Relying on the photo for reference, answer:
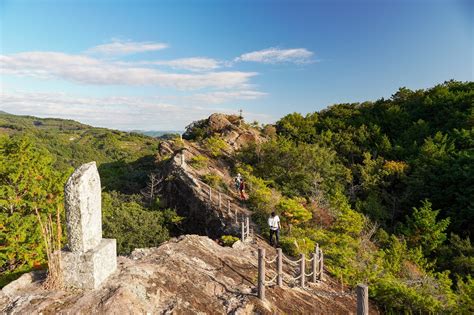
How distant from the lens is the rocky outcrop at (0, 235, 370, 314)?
4.77 metres

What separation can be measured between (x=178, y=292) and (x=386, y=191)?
24.6 metres

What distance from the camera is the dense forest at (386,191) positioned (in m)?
11.7

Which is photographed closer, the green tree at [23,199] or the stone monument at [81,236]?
the stone monument at [81,236]

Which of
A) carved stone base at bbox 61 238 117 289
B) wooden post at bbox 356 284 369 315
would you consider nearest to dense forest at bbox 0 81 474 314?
carved stone base at bbox 61 238 117 289

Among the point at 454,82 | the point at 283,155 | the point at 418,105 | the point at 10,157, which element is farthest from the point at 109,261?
the point at 454,82

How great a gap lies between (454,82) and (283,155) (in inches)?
1199

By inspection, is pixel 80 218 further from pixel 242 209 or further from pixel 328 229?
pixel 328 229

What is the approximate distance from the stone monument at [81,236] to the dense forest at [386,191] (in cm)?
798

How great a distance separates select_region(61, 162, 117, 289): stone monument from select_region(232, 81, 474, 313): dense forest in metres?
7.98

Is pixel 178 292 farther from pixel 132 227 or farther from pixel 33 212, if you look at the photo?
pixel 132 227

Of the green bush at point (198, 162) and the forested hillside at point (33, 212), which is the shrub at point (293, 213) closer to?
the forested hillside at point (33, 212)

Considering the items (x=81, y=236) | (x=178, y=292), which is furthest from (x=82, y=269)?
(x=178, y=292)

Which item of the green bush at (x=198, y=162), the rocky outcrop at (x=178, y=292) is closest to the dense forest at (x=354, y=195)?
the rocky outcrop at (x=178, y=292)

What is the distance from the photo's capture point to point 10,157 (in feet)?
38.1
